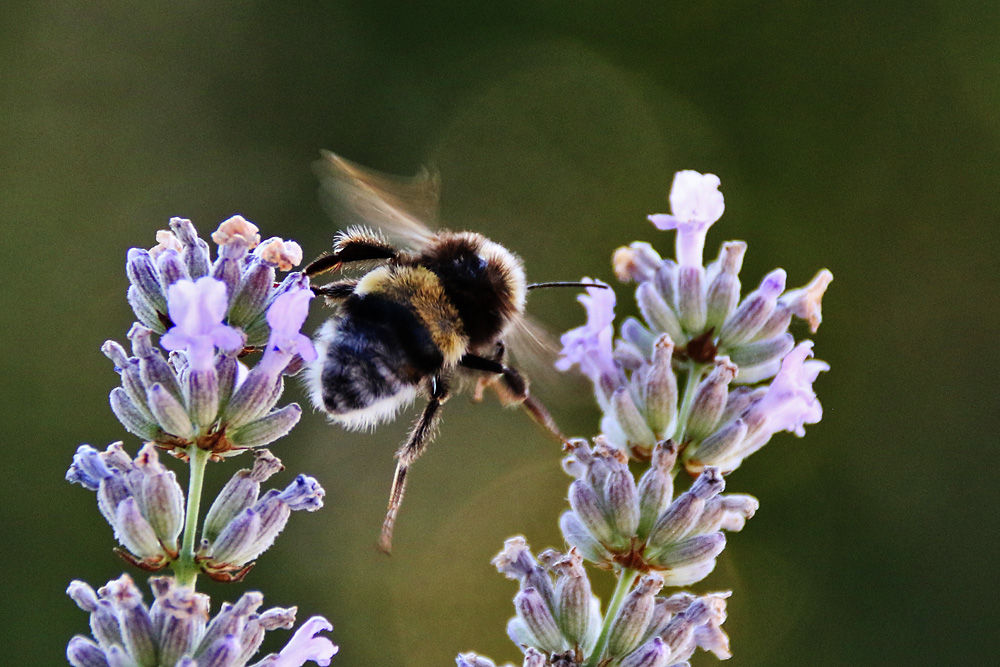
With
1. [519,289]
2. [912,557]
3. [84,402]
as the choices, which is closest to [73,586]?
[519,289]

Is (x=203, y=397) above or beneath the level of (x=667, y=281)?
beneath

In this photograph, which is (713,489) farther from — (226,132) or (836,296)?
(226,132)

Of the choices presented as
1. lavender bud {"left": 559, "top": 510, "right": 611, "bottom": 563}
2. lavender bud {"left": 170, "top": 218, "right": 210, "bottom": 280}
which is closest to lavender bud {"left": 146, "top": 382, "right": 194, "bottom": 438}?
lavender bud {"left": 170, "top": 218, "right": 210, "bottom": 280}

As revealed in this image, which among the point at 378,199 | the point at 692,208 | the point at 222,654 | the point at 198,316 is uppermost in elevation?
the point at 378,199

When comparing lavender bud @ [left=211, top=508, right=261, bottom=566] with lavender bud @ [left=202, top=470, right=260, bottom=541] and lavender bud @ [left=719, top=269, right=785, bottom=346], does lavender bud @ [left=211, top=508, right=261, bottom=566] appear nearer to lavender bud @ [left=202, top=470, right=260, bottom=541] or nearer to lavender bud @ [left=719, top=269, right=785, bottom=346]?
lavender bud @ [left=202, top=470, right=260, bottom=541]

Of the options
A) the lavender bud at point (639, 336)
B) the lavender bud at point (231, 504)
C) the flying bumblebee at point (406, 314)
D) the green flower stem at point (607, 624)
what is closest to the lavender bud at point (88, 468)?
the lavender bud at point (231, 504)

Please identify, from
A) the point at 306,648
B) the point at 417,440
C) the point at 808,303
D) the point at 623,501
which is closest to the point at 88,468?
the point at 306,648

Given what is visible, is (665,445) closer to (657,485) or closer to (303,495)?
(657,485)
